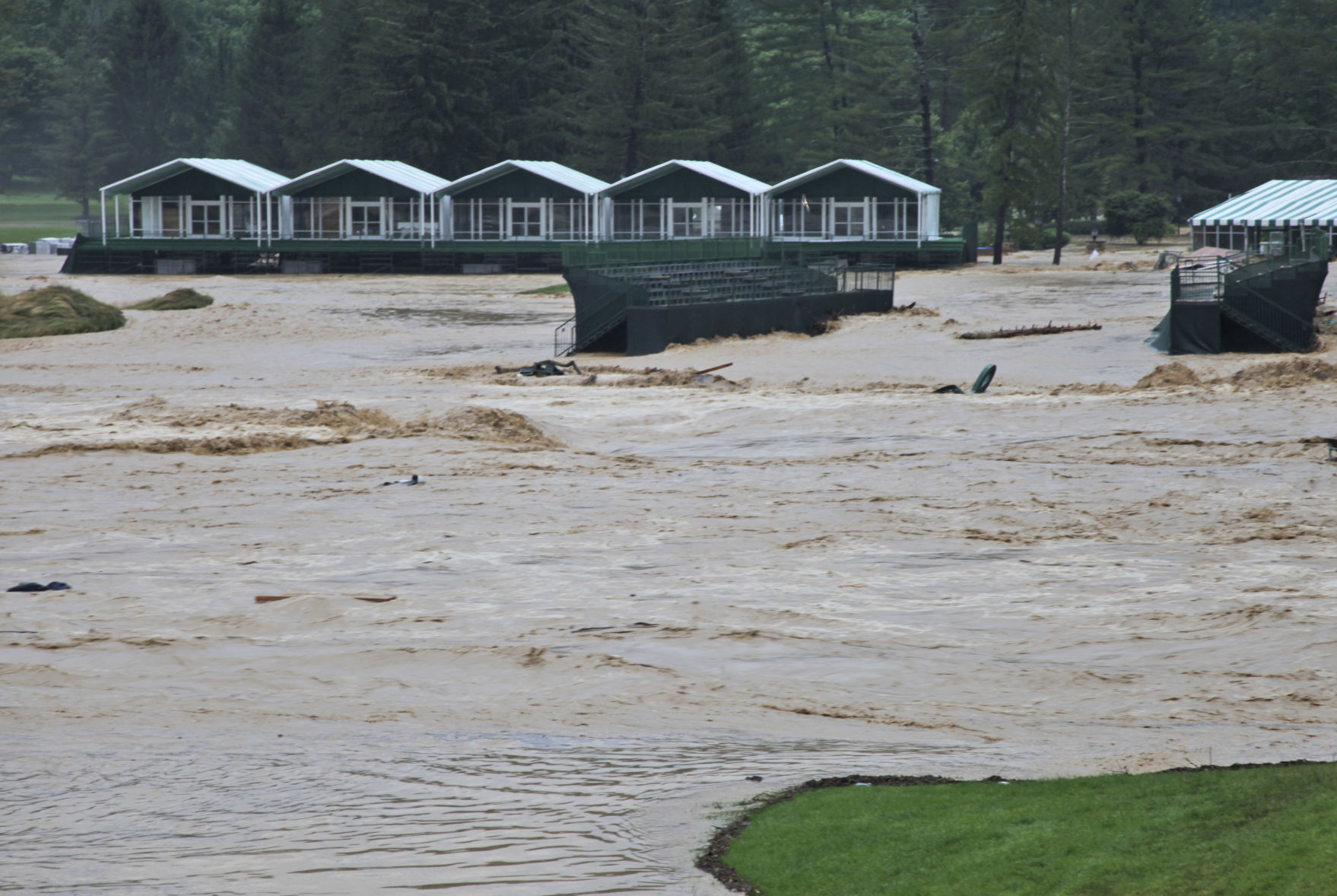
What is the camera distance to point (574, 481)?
1800cm

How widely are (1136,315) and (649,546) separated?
2726 cm

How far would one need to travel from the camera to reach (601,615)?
12.0 metres

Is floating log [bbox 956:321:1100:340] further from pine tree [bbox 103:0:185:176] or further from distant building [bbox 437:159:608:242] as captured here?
pine tree [bbox 103:0:185:176]

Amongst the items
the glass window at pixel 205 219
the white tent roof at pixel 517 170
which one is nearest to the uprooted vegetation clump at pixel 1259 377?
the white tent roof at pixel 517 170

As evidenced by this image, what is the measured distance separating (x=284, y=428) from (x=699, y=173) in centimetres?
4649

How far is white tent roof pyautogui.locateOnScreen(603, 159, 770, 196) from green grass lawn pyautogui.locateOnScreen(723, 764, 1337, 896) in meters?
59.7

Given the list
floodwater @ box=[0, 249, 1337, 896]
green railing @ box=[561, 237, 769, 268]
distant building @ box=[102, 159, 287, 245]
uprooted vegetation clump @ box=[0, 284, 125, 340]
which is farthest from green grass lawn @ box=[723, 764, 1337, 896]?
distant building @ box=[102, 159, 287, 245]

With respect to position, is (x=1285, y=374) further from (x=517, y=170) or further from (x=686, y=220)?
(x=517, y=170)

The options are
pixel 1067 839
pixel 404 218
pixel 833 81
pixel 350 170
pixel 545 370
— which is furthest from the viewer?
pixel 833 81

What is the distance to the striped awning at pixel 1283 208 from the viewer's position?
56.7 metres

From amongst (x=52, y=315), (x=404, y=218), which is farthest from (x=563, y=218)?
(x=52, y=315)

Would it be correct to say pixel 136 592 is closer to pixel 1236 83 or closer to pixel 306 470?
pixel 306 470

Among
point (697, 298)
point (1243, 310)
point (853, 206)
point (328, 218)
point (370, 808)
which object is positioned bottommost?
point (370, 808)

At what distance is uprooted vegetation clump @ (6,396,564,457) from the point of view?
2056 centimetres
